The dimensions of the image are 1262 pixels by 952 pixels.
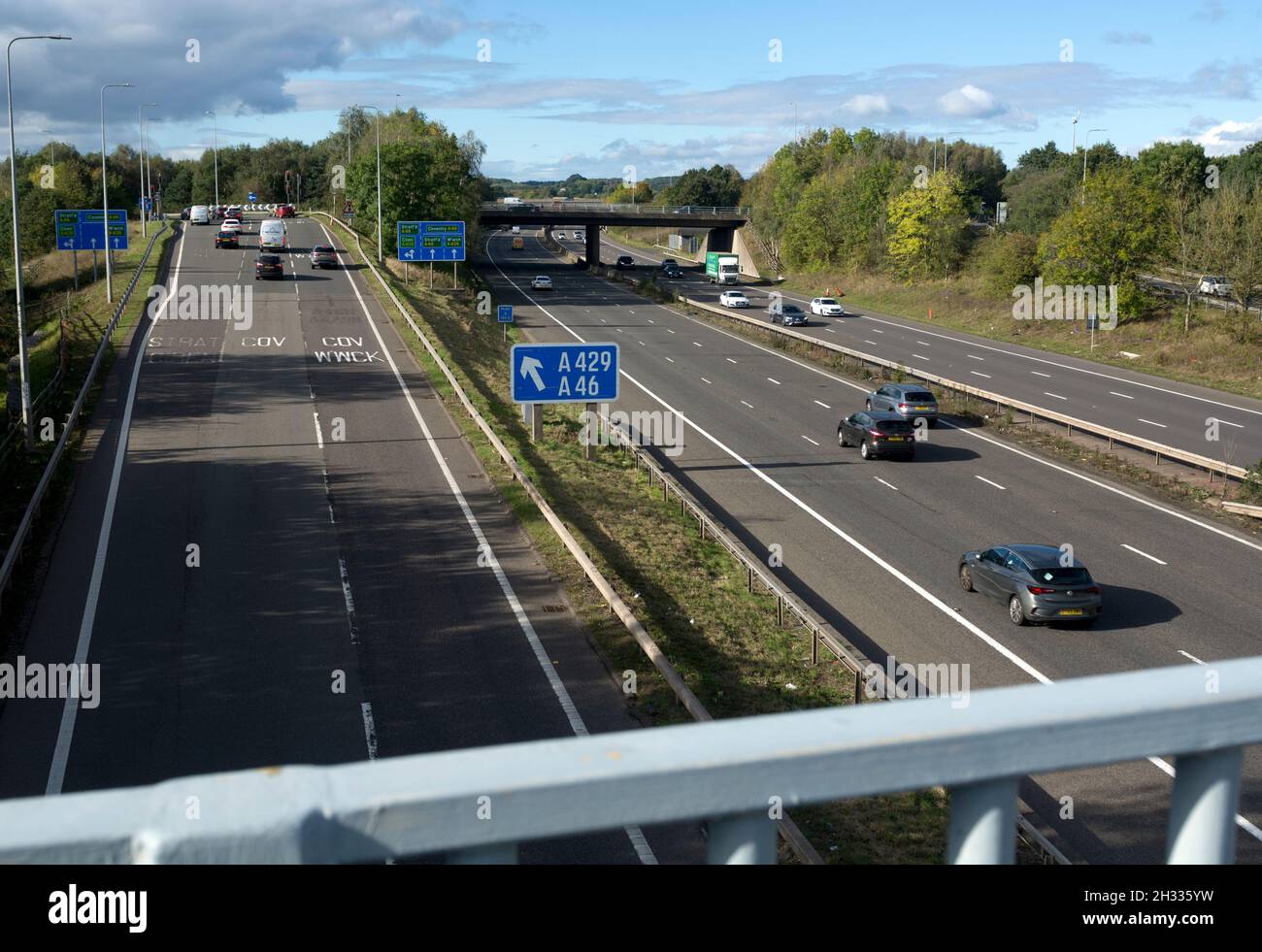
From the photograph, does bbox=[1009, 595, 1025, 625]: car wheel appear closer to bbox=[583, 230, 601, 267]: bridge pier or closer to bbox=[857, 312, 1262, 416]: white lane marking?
bbox=[857, 312, 1262, 416]: white lane marking

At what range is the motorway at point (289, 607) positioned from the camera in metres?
14.8

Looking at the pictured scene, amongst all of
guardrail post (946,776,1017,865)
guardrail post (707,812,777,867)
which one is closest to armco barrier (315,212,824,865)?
guardrail post (946,776,1017,865)

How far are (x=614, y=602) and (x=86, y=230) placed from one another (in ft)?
161

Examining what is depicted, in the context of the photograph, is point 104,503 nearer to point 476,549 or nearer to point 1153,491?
point 476,549

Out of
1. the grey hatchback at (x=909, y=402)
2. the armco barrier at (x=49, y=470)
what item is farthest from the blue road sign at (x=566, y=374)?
the grey hatchback at (x=909, y=402)

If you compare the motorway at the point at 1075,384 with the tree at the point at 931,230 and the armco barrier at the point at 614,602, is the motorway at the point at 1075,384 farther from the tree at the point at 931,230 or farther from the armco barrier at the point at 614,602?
the armco barrier at the point at 614,602

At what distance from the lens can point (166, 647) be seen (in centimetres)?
1780

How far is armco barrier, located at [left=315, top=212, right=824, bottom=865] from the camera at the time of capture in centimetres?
1052

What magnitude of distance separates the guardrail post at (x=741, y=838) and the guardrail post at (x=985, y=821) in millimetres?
345

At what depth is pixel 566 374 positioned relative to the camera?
33.4 meters

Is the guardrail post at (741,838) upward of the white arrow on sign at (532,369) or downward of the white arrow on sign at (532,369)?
upward

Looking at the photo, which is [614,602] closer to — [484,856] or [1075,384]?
[484,856]

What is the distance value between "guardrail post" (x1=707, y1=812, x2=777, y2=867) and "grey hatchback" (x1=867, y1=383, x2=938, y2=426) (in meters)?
40.5
